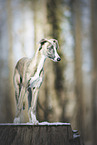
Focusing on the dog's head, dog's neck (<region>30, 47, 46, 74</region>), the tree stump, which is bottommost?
the tree stump

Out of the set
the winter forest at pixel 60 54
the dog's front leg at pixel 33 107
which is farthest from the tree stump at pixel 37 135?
the winter forest at pixel 60 54

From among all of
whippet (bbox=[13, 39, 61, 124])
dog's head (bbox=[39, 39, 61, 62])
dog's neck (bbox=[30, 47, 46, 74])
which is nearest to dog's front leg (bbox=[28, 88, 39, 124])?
whippet (bbox=[13, 39, 61, 124])

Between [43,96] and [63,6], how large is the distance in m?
0.68

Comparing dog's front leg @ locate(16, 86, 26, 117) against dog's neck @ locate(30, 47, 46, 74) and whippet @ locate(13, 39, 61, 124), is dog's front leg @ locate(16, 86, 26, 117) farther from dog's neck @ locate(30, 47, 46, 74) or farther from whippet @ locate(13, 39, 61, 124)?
dog's neck @ locate(30, 47, 46, 74)

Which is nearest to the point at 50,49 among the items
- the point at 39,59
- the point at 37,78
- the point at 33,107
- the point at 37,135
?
the point at 39,59

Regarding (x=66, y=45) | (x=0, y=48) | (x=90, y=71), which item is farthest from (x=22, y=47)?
(x=90, y=71)

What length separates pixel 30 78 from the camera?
3.71ft

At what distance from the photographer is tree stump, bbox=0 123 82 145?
0.93 meters

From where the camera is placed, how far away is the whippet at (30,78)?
3.67 feet

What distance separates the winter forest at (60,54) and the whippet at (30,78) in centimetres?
8

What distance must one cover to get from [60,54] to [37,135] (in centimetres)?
58

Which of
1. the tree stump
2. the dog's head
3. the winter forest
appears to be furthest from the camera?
the winter forest

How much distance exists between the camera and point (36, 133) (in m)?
0.99

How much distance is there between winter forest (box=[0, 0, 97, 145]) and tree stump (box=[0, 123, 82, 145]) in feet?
0.68
